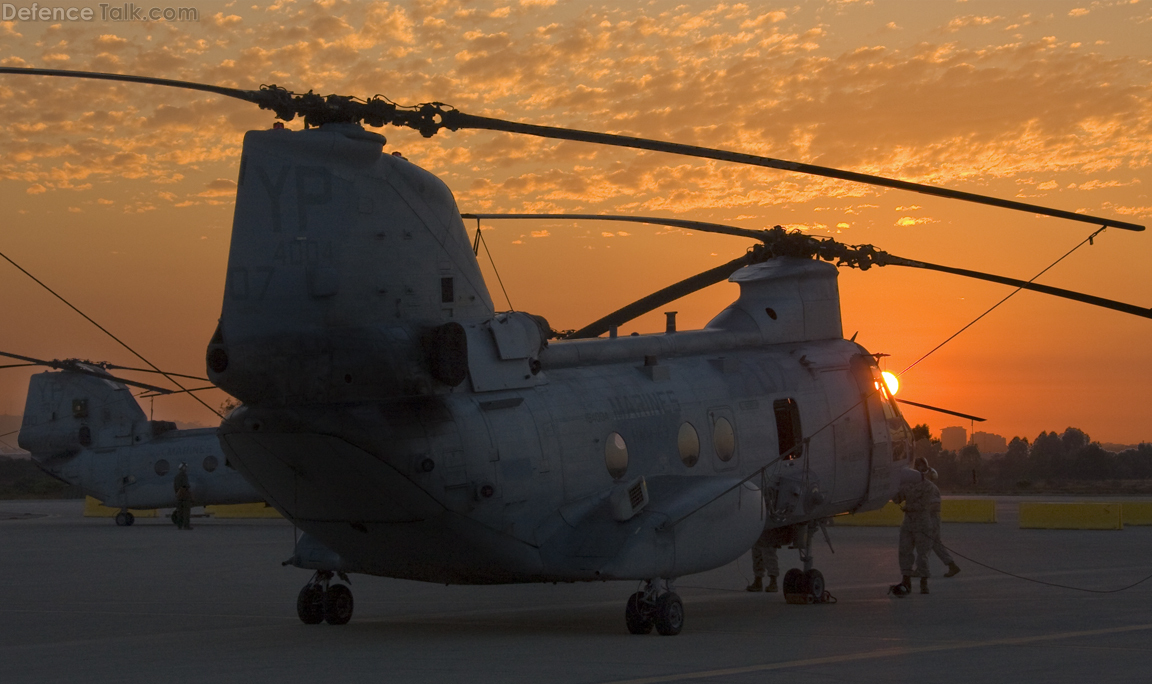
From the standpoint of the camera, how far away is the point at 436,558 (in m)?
14.8

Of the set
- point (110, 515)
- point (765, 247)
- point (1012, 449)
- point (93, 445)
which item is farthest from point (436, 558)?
point (1012, 449)

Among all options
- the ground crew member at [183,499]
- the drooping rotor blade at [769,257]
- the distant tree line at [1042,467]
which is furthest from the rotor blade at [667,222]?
the distant tree line at [1042,467]

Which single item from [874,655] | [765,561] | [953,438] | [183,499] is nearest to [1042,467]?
[953,438]

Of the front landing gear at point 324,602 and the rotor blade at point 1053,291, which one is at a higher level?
the rotor blade at point 1053,291

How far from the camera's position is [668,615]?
575 inches

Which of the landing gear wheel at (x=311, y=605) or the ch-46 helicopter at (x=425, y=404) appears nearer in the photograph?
the ch-46 helicopter at (x=425, y=404)

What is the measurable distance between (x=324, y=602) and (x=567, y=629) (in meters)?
3.13

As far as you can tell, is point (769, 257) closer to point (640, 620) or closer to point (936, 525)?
point (936, 525)

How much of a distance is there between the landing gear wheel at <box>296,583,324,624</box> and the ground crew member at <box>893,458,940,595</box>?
8516 millimetres

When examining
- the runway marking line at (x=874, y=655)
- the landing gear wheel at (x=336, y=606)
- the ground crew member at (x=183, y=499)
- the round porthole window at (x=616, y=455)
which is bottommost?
the runway marking line at (x=874, y=655)

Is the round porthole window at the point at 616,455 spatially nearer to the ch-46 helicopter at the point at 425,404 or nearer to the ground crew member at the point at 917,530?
the ch-46 helicopter at the point at 425,404

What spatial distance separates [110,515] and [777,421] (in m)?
42.0

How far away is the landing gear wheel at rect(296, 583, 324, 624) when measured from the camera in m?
16.2

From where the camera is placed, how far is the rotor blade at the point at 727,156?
13430 mm
